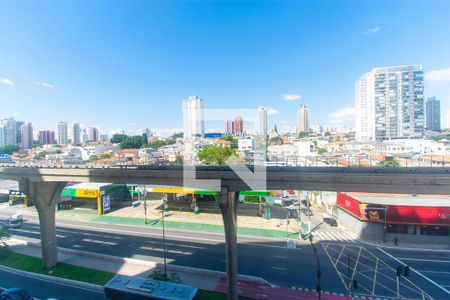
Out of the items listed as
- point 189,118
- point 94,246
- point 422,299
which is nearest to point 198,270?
point 94,246

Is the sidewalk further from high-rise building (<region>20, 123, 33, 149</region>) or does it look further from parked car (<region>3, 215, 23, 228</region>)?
high-rise building (<region>20, 123, 33, 149</region>)

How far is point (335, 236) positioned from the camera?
23.4 m

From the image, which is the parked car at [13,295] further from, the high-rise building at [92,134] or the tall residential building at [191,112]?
the high-rise building at [92,134]

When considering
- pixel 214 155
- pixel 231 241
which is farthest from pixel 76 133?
pixel 231 241

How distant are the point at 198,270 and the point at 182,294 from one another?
5.55 meters

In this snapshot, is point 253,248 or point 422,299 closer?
point 422,299

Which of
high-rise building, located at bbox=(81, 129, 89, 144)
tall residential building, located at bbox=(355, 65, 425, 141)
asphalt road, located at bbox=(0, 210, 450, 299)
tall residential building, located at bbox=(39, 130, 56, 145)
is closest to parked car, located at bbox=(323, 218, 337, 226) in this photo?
asphalt road, located at bbox=(0, 210, 450, 299)

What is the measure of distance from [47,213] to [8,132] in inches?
5138

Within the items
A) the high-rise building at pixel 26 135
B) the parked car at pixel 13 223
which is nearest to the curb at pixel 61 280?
the parked car at pixel 13 223

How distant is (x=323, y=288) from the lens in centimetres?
1473

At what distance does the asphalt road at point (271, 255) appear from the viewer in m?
15.3

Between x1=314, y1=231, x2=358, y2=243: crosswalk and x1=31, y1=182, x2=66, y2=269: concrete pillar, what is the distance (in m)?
23.4

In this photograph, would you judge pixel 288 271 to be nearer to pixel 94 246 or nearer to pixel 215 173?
pixel 215 173

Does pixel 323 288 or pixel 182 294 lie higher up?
pixel 182 294
